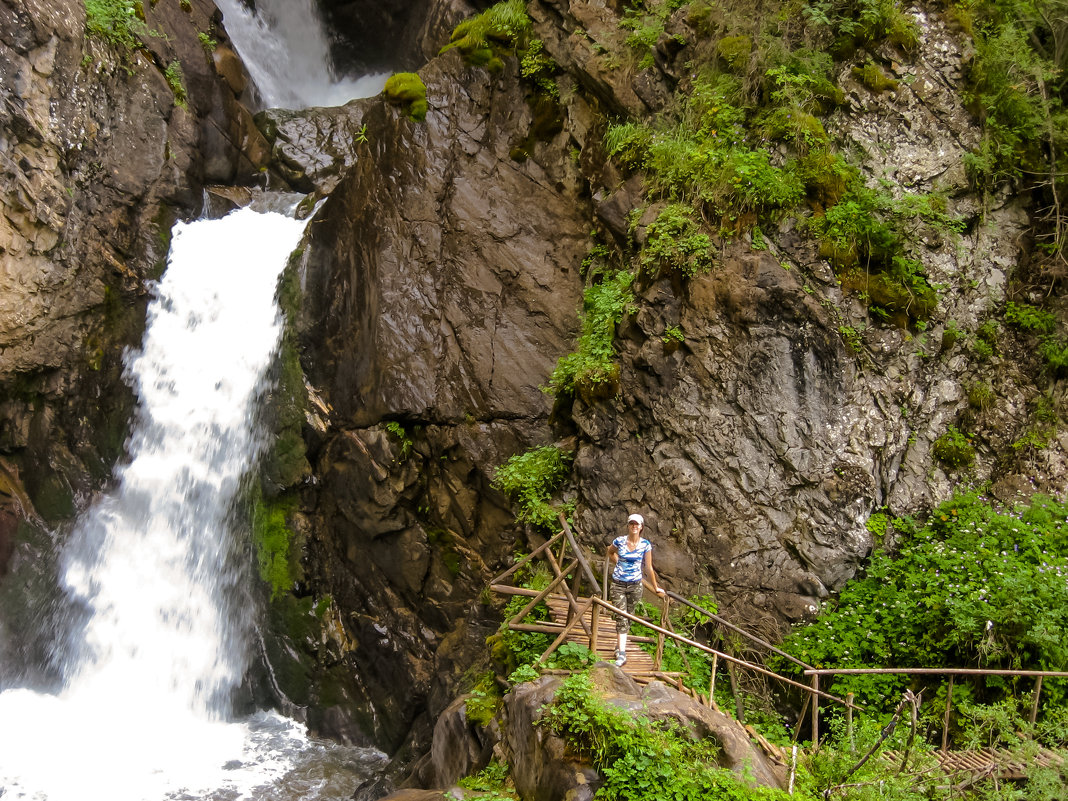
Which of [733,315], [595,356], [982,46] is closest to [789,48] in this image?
[982,46]

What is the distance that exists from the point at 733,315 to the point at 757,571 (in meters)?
3.21

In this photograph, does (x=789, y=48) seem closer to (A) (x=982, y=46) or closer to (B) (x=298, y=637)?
(A) (x=982, y=46)

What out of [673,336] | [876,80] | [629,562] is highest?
[876,80]

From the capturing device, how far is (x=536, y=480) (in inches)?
385

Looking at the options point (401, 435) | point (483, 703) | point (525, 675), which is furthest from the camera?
point (401, 435)

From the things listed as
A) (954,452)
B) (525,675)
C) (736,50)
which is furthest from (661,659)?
(736,50)

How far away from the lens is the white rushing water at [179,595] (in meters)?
9.65

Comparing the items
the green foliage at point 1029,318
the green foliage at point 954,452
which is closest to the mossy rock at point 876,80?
the green foliage at point 1029,318

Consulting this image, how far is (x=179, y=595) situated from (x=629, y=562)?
8647 mm

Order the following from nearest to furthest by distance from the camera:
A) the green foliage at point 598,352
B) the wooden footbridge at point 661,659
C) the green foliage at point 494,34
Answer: the wooden footbridge at point 661,659
the green foliage at point 598,352
the green foliage at point 494,34

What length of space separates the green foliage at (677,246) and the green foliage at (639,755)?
563 cm

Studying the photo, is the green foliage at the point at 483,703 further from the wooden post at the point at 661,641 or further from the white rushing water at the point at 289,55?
the white rushing water at the point at 289,55

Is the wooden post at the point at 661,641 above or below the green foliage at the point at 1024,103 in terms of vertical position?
below

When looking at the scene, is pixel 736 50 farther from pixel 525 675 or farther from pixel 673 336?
pixel 525 675
